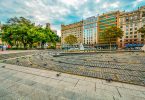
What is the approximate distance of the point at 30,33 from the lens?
1277 inches

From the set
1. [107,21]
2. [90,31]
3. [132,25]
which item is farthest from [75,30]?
[132,25]

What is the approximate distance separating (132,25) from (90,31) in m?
35.6

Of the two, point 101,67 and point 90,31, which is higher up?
point 90,31

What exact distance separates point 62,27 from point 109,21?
62512mm

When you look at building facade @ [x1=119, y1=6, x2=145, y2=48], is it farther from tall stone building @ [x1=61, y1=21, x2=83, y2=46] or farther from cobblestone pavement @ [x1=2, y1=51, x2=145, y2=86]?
cobblestone pavement @ [x1=2, y1=51, x2=145, y2=86]

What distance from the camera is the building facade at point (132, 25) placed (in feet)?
199

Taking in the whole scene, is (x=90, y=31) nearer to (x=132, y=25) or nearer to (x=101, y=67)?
(x=132, y=25)

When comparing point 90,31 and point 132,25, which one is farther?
point 90,31

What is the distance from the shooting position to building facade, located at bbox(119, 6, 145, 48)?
199 feet

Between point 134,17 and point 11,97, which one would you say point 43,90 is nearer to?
point 11,97

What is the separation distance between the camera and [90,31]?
89.7 m

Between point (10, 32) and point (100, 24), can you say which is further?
point (100, 24)

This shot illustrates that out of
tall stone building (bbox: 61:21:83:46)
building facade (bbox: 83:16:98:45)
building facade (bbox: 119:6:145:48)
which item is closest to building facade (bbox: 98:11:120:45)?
building facade (bbox: 119:6:145:48)

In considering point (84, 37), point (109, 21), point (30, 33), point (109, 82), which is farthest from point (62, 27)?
point (109, 82)
